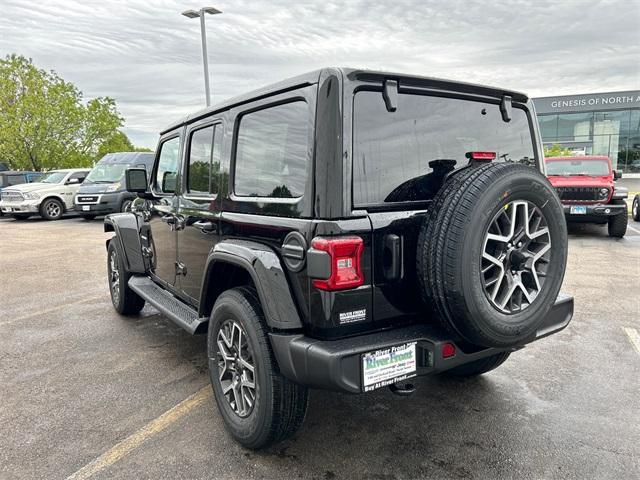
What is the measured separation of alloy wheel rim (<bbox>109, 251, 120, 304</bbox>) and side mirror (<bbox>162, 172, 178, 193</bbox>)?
129 centimetres

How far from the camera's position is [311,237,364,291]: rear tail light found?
85.5 inches

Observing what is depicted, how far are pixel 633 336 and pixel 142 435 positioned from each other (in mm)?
4015

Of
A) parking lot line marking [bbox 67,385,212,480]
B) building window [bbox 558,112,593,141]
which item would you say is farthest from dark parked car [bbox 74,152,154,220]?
building window [bbox 558,112,593,141]

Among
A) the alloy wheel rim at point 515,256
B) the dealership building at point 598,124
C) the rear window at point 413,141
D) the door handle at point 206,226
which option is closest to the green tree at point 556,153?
the dealership building at point 598,124

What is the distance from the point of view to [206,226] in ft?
10.3

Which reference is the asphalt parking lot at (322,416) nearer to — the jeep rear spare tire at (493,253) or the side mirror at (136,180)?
the jeep rear spare tire at (493,253)

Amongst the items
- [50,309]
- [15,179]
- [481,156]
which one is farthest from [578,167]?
[15,179]

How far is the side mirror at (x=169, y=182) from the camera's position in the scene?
12.9 ft

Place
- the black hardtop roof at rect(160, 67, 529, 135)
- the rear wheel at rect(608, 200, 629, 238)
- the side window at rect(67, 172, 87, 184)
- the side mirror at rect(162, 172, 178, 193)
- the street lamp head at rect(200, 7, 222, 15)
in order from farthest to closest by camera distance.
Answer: the side window at rect(67, 172, 87, 184) < the street lamp head at rect(200, 7, 222, 15) < the rear wheel at rect(608, 200, 629, 238) < the side mirror at rect(162, 172, 178, 193) < the black hardtop roof at rect(160, 67, 529, 135)

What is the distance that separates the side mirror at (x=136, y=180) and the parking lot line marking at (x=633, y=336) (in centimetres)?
429

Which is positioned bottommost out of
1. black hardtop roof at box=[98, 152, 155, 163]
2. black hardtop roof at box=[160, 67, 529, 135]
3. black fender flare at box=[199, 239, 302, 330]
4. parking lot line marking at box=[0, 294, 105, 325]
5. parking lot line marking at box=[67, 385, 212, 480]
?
parking lot line marking at box=[67, 385, 212, 480]

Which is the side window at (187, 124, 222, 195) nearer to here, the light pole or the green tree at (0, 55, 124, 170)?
the light pole

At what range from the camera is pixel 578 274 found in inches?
266

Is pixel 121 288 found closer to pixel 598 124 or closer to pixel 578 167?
pixel 578 167
